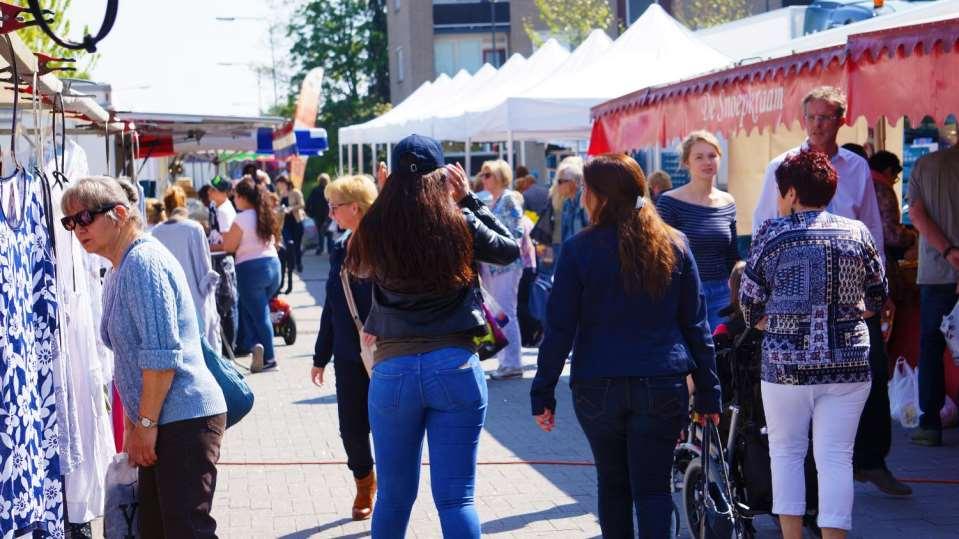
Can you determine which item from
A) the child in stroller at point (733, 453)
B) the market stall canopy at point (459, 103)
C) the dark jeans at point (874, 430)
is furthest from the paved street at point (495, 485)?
the market stall canopy at point (459, 103)

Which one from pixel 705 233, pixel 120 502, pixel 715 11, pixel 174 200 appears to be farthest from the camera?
pixel 715 11

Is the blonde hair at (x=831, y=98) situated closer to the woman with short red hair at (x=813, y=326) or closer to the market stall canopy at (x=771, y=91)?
the market stall canopy at (x=771, y=91)

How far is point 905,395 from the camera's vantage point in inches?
355

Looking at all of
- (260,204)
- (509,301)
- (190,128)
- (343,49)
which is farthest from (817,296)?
(343,49)

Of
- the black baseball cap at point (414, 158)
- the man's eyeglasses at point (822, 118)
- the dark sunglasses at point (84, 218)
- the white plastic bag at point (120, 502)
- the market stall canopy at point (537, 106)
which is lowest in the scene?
the white plastic bag at point (120, 502)

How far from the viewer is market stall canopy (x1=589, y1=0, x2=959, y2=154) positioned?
660 cm

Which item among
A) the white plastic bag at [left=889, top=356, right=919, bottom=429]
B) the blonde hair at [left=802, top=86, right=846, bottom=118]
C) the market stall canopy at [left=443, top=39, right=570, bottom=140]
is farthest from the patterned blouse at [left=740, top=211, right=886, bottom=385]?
the market stall canopy at [left=443, top=39, right=570, bottom=140]

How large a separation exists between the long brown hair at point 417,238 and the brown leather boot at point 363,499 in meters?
2.41

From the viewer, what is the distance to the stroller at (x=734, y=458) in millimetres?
5578

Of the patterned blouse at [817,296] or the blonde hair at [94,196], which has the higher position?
the blonde hair at [94,196]

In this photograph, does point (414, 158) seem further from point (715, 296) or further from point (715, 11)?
point (715, 11)

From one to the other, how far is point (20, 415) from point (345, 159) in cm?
4984

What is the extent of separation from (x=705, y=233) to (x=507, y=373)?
5015 millimetres

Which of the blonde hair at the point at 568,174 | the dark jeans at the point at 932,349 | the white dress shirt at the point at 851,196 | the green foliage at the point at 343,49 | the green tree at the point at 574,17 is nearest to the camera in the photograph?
the white dress shirt at the point at 851,196
